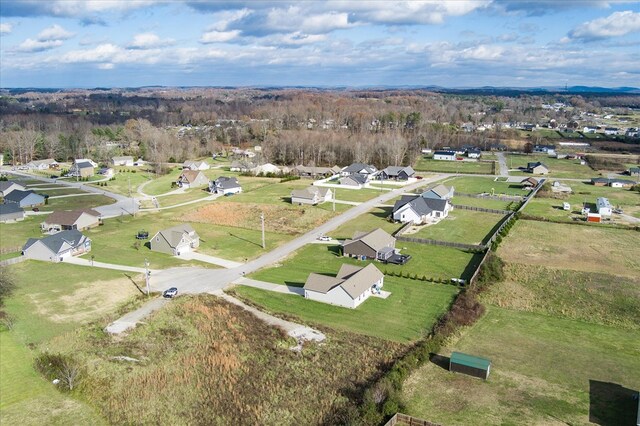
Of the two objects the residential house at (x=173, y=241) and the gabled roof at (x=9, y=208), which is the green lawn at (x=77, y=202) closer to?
the gabled roof at (x=9, y=208)

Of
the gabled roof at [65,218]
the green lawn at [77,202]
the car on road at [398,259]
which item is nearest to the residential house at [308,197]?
the car on road at [398,259]

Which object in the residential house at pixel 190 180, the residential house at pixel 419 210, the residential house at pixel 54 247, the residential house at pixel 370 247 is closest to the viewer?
the residential house at pixel 370 247

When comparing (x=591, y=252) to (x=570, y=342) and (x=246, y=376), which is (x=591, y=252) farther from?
(x=246, y=376)

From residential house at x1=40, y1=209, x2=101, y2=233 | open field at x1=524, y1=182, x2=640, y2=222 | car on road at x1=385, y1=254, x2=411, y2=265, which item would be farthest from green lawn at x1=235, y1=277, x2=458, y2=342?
open field at x1=524, y1=182, x2=640, y2=222

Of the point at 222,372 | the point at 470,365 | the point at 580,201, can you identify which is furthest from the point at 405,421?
the point at 580,201

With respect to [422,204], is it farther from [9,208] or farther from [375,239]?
[9,208]

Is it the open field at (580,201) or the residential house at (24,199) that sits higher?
the residential house at (24,199)

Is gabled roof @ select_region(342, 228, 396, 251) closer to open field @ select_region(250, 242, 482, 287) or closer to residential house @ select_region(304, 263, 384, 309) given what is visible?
open field @ select_region(250, 242, 482, 287)
